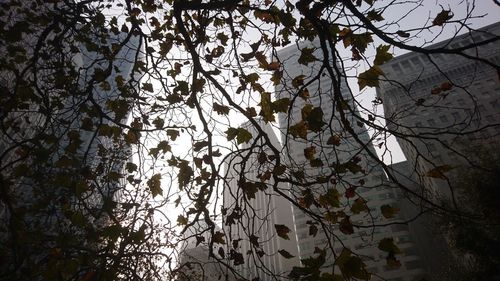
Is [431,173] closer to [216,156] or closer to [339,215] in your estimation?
[339,215]

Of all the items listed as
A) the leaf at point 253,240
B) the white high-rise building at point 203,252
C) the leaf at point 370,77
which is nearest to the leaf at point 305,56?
the leaf at point 370,77

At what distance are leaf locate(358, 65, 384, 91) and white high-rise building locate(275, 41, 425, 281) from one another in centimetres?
23

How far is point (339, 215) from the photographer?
325 centimetres

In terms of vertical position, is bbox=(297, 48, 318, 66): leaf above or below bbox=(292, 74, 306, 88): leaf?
above

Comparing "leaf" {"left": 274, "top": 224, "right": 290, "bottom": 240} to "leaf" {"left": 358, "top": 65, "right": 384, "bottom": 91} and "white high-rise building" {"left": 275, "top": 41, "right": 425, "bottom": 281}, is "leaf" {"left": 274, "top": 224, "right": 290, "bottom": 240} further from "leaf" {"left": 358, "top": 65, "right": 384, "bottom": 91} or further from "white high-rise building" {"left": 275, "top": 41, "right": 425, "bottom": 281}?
"leaf" {"left": 358, "top": 65, "right": 384, "bottom": 91}

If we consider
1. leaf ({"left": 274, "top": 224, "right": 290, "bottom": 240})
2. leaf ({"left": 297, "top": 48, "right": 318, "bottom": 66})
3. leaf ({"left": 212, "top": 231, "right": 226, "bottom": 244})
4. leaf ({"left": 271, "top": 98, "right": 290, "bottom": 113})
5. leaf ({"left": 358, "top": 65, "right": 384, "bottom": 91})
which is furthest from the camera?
leaf ({"left": 297, "top": 48, "right": 318, "bottom": 66})

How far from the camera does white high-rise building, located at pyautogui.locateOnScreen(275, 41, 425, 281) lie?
9.11 feet

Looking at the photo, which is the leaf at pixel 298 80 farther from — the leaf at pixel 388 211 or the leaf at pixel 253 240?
the leaf at pixel 253 240

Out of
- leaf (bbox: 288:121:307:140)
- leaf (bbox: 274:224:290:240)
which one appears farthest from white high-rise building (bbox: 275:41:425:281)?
leaf (bbox: 274:224:290:240)

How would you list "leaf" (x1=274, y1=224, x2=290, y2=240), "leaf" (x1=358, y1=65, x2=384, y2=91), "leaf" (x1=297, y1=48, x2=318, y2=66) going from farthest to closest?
"leaf" (x1=297, y1=48, x2=318, y2=66) → "leaf" (x1=274, y1=224, x2=290, y2=240) → "leaf" (x1=358, y1=65, x2=384, y2=91)

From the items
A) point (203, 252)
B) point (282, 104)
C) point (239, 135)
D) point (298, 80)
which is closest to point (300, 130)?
point (282, 104)

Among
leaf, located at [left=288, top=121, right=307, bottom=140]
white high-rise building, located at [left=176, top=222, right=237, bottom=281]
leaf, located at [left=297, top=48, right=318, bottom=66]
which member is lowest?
white high-rise building, located at [left=176, top=222, right=237, bottom=281]

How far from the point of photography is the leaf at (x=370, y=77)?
2.71 metres

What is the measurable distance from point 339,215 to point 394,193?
51259 mm
